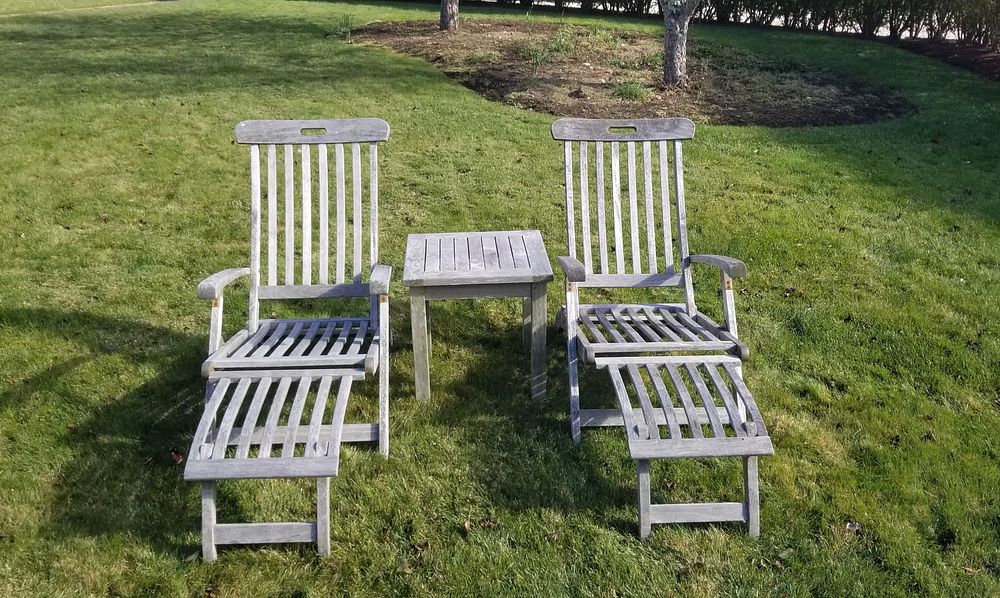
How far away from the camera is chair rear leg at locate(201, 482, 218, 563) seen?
2504 mm

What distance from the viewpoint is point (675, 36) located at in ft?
28.9

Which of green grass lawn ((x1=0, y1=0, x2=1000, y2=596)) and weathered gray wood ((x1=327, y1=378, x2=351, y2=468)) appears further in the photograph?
green grass lawn ((x1=0, y1=0, x2=1000, y2=596))

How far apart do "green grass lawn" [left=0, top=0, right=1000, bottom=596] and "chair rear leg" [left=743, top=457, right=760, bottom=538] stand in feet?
0.18

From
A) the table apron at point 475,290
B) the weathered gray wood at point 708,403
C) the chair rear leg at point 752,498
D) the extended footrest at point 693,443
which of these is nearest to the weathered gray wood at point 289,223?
the table apron at point 475,290

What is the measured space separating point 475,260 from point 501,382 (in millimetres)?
782

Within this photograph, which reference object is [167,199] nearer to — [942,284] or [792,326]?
[792,326]

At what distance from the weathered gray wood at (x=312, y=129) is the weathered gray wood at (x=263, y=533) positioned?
6.97ft

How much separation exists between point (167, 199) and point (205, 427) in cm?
403

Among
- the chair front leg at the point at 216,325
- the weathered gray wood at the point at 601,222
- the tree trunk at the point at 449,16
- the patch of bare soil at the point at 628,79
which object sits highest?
the tree trunk at the point at 449,16

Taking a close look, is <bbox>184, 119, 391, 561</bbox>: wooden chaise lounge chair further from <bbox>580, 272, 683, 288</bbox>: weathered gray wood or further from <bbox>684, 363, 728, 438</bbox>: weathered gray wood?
<bbox>684, 363, 728, 438</bbox>: weathered gray wood

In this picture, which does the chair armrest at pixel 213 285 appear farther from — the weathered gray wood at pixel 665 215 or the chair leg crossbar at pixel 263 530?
the weathered gray wood at pixel 665 215

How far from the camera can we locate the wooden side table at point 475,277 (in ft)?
10.3

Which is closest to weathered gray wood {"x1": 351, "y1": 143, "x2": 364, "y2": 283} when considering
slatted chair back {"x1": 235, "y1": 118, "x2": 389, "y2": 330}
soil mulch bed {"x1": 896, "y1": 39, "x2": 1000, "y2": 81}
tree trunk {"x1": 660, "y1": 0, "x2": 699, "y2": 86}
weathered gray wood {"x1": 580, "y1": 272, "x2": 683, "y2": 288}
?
slatted chair back {"x1": 235, "y1": 118, "x2": 389, "y2": 330}

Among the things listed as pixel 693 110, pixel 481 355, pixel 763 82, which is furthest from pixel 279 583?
pixel 763 82
